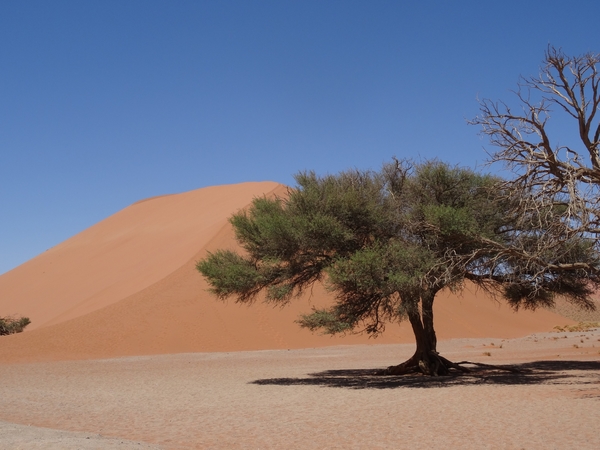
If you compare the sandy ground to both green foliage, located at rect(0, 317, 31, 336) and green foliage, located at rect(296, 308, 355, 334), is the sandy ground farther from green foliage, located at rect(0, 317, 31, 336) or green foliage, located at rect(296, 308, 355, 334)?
green foliage, located at rect(0, 317, 31, 336)

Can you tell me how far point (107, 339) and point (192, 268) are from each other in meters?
10.0

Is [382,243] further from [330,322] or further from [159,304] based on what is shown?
[159,304]

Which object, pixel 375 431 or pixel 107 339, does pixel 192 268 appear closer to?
pixel 107 339

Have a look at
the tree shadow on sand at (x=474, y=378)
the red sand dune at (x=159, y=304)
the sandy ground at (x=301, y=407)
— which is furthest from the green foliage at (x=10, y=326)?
the tree shadow on sand at (x=474, y=378)

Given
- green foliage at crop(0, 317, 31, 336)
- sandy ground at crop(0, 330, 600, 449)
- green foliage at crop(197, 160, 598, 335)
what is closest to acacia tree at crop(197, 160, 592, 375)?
green foliage at crop(197, 160, 598, 335)

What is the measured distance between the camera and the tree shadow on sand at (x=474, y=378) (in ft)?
→ 53.2

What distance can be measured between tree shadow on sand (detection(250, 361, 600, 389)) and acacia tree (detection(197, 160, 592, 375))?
1123 millimetres

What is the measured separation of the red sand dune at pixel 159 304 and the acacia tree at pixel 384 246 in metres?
12.1

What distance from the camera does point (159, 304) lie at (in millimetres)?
38594

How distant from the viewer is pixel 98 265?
5516 cm

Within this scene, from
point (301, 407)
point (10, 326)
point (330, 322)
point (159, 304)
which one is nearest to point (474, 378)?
point (330, 322)

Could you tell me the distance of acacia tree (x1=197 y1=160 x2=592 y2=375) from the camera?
15.7m

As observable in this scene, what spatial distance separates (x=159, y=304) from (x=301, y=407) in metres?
27.3

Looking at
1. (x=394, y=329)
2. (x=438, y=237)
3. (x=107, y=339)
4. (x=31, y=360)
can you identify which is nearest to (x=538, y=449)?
(x=438, y=237)
